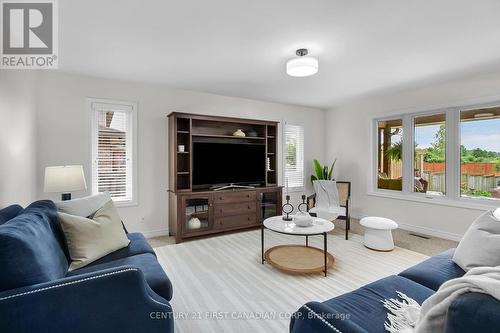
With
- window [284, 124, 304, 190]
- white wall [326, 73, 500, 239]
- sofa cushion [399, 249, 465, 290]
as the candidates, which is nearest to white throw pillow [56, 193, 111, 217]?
sofa cushion [399, 249, 465, 290]

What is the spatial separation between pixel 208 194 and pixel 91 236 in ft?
6.79

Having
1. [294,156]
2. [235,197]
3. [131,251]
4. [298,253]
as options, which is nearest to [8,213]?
[131,251]

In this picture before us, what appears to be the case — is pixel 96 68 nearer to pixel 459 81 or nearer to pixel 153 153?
pixel 153 153

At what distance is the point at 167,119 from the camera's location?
3977mm

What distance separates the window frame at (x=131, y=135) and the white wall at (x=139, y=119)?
0.18 feet

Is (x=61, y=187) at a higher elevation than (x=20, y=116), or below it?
below

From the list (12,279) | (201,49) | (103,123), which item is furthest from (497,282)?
(103,123)

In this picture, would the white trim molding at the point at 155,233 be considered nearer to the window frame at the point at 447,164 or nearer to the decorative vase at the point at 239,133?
the decorative vase at the point at 239,133

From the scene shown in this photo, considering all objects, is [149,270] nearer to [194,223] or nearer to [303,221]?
[303,221]

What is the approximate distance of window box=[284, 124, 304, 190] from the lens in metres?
5.24

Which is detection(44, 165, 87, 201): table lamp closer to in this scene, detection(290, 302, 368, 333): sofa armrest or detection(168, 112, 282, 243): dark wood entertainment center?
detection(168, 112, 282, 243): dark wood entertainment center

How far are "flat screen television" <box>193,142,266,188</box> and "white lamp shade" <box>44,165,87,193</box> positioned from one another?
161cm

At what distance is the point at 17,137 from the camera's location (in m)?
2.40

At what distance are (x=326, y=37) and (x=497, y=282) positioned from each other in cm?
229
